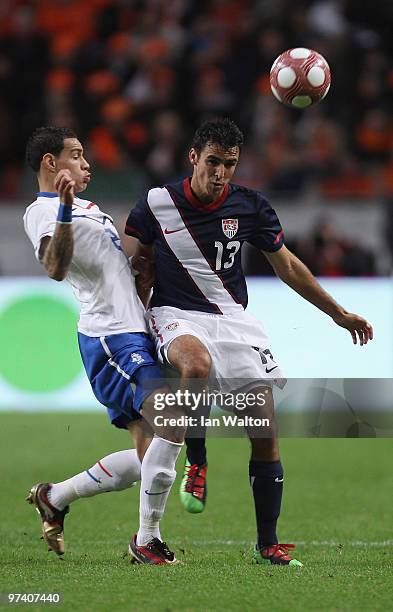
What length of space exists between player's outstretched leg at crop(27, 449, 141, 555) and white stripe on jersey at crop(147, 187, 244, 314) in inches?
35.3

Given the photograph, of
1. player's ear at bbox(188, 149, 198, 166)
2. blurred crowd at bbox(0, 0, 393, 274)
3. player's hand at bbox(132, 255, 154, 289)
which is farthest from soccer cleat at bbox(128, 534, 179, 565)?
blurred crowd at bbox(0, 0, 393, 274)

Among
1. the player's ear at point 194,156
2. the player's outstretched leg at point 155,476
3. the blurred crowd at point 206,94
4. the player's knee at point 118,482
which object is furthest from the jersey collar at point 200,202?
the blurred crowd at point 206,94

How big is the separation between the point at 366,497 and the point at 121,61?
8.76 metres

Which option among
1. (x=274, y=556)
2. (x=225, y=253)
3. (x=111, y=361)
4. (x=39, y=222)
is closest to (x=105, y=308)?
(x=111, y=361)

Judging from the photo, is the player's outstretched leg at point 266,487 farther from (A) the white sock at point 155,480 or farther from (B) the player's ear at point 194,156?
(B) the player's ear at point 194,156

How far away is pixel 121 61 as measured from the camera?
15.3 meters

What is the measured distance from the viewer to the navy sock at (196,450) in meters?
6.13

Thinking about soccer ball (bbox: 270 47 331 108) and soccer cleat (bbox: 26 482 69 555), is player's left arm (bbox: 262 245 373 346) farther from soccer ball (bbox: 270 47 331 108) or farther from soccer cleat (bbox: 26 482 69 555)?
soccer cleat (bbox: 26 482 69 555)

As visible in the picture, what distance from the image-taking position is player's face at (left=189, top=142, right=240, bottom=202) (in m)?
Answer: 5.80

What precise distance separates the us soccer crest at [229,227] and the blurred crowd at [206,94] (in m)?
7.69

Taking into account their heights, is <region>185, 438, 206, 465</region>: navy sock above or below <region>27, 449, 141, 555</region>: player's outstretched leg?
above

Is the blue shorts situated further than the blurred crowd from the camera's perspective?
No

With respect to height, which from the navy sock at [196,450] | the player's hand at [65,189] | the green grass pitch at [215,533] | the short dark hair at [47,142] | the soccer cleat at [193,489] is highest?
the short dark hair at [47,142]

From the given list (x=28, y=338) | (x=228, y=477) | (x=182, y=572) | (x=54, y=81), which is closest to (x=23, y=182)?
(x=54, y=81)
